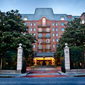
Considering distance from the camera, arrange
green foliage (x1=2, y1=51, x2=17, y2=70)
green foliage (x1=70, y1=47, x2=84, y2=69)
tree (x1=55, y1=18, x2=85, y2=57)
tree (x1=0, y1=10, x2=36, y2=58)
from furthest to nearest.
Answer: tree (x1=55, y1=18, x2=85, y2=57) → tree (x1=0, y1=10, x2=36, y2=58) → green foliage (x1=70, y1=47, x2=84, y2=69) → green foliage (x1=2, y1=51, x2=17, y2=70)

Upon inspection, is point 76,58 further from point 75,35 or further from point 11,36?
point 11,36

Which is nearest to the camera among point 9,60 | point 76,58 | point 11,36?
point 9,60

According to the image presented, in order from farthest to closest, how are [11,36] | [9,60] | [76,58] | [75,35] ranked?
[75,35] < [11,36] < [76,58] < [9,60]

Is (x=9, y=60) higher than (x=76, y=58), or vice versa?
(x=76, y=58)

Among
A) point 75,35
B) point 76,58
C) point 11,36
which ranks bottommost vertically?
point 76,58

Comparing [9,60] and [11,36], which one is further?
[11,36]

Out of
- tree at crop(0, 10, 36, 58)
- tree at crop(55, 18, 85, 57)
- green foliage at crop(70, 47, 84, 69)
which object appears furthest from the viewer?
tree at crop(55, 18, 85, 57)

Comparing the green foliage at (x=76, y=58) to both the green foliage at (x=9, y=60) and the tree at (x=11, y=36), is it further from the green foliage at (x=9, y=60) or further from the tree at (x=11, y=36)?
the green foliage at (x=9, y=60)

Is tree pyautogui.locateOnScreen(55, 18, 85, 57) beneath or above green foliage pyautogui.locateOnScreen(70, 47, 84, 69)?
above

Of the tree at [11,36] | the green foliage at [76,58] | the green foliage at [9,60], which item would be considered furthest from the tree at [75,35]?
the green foliage at [9,60]

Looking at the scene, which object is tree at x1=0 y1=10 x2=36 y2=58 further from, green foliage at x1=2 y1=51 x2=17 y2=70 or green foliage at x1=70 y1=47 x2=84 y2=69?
green foliage at x1=70 y1=47 x2=84 y2=69

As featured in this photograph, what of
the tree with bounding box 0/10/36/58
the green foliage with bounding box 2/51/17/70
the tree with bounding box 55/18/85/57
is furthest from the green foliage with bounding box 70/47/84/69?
the green foliage with bounding box 2/51/17/70

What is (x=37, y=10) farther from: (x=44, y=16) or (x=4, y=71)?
(x=4, y=71)

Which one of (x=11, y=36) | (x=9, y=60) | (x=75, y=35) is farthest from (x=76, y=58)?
A: (x=11, y=36)
